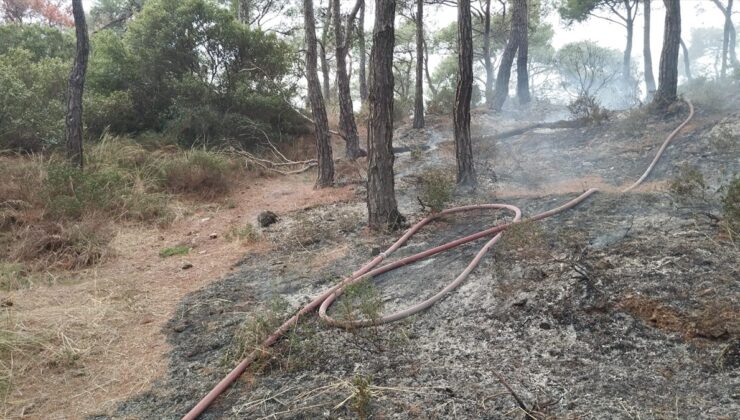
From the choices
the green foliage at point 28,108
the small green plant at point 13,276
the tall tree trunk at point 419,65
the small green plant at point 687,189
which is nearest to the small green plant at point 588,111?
the tall tree trunk at point 419,65

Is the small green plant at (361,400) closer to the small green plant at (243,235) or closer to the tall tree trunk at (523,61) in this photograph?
the small green plant at (243,235)

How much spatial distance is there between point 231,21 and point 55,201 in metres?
6.11

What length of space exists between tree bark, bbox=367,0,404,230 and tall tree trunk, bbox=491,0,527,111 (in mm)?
8441

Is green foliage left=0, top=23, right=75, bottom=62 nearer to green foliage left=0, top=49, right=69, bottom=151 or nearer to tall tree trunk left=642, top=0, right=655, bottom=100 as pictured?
green foliage left=0, top=49, right=69, bottom=151

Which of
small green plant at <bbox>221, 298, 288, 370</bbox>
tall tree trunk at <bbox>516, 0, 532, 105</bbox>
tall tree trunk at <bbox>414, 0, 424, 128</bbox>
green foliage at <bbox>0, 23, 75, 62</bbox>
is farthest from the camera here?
tall tree trunk at <bbox>516, 0, 532, 105</bbox>

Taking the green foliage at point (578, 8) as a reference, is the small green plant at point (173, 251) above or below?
below

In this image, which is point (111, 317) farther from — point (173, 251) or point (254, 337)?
point (173, 251)

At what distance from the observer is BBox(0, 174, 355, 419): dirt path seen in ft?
8.64

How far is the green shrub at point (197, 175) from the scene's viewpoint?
7355 millimetres

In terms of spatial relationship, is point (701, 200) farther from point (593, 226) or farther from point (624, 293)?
point (624, 293)

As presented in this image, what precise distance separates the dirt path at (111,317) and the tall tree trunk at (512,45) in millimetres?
8990

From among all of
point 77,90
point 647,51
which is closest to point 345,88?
point 77,90

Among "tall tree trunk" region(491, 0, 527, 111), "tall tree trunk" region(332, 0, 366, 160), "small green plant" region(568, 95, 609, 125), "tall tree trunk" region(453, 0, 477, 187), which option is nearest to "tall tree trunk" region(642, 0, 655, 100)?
"tall tree trunk" region(491, 0, 527, 111)

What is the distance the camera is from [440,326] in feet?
9.57
